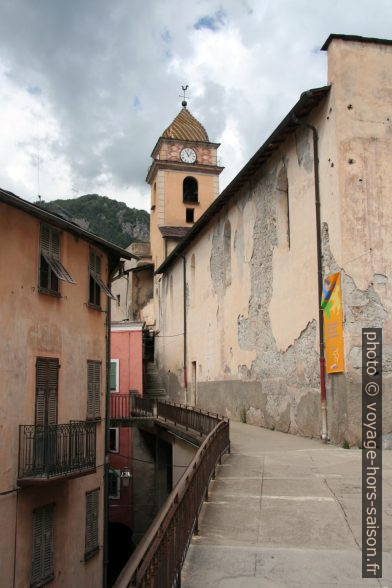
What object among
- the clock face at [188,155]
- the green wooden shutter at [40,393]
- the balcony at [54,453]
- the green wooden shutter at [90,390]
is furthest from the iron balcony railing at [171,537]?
the clock face at [188,155]

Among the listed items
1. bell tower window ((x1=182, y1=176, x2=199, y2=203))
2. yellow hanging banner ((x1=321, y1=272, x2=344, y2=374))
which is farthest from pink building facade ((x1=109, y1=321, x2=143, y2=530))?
bell tower window ((x1=182, y1=176, x2=199, y2=203))

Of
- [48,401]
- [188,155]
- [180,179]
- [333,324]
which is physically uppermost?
[188,155]

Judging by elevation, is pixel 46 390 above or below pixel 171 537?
above

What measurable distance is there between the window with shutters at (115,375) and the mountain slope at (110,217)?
64.8m

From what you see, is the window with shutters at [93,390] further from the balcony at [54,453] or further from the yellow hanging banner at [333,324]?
the yellow hanging banner at [333,324]

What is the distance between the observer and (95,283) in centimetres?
1488

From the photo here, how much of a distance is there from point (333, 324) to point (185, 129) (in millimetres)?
32071

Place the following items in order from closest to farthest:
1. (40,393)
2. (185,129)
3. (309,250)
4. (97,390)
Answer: (40,393) < (97,390) < (309,250) < (185,129)

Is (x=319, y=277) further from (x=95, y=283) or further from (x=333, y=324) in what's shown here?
(x=95, y=283)

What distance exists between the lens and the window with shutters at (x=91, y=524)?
13.7 metres

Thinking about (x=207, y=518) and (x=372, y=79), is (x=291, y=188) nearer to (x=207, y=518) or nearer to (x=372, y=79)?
(x=372, y=79)

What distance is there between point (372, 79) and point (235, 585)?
40.5 ft

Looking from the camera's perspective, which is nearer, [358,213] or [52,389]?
[52,389]

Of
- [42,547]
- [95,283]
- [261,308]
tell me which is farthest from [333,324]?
[42,547]
